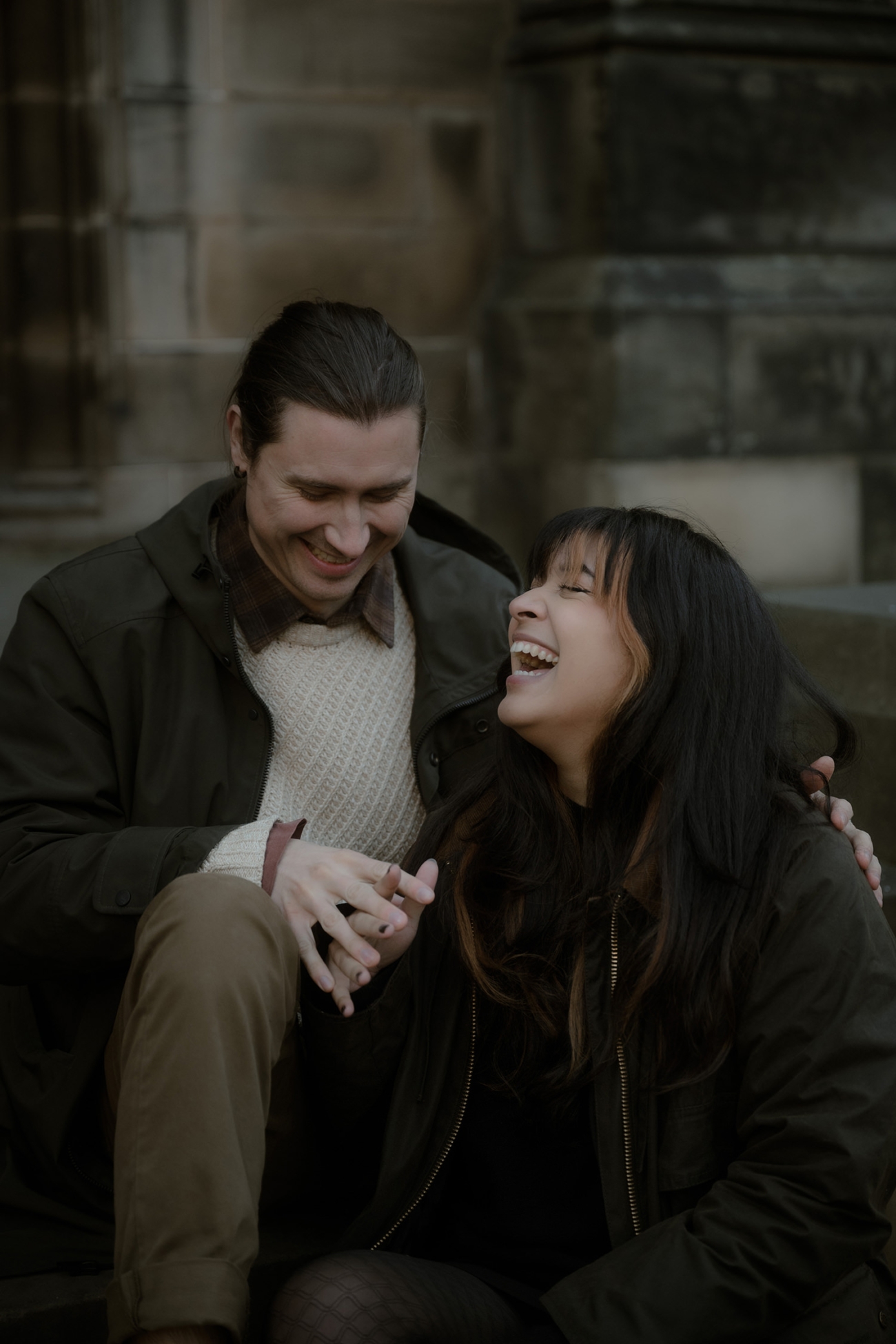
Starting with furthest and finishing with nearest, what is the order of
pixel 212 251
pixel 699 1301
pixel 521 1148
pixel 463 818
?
pixel 212 251 < pixel 463 818 < pixel 521 1148 < pixel 699 1301

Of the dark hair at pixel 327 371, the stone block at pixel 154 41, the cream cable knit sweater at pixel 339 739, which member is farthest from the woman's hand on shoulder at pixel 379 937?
the stone block at pixel 154 41

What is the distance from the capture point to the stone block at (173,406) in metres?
A: 5.77

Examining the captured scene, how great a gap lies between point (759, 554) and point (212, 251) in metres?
2.27

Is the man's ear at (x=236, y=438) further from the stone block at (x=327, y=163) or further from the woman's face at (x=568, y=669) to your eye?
the stone block at (x=327, y=163)

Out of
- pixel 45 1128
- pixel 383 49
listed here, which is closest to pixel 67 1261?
pixel 45 1128

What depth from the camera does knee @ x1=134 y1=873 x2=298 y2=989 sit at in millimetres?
2229

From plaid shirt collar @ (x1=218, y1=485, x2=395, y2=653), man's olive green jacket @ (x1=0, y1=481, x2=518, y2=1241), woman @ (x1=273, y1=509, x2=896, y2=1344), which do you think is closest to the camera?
woman @ (x1=273, y1=509, x2=896, y2=1344)

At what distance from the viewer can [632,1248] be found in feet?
7.27

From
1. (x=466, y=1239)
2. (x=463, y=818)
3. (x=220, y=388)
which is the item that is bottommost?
(x=466, y=1239)

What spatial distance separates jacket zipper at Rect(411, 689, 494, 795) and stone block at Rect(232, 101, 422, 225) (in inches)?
128

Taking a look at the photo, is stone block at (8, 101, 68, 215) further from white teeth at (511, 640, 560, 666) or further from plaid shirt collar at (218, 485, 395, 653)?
white teeth at (511, 640, 560, 666)

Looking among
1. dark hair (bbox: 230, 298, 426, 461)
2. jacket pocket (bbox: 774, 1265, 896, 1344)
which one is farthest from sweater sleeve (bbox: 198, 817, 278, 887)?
jacket pocket (bbox: 774, 1265, 896, 1344)

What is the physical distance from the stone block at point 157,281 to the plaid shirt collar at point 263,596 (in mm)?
2780

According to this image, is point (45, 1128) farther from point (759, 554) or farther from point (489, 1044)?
point (759, 554)
